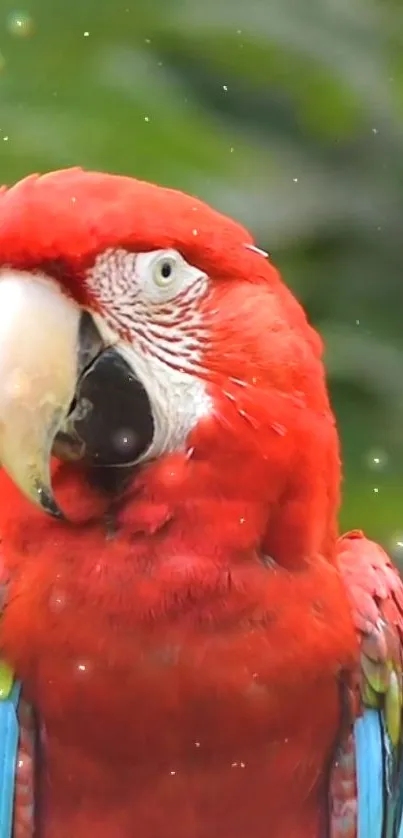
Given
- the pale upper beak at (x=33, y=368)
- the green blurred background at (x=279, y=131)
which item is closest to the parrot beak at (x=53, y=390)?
the pale upper beak at (x=33, y=368)

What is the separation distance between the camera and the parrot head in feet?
1.69

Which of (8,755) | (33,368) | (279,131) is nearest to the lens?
(33,368)

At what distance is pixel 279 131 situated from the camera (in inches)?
34.2

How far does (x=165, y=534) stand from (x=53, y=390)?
116mm

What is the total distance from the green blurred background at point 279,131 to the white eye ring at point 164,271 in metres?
0.26

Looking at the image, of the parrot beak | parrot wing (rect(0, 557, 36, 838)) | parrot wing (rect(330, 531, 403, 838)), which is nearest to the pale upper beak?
the parrot beak

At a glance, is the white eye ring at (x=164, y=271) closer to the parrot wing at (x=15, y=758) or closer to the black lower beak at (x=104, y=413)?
the black lower beak at (x=104, y=413)

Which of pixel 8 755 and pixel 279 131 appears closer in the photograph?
pixel 8 755

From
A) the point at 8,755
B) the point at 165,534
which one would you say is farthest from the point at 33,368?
the point at 8,755

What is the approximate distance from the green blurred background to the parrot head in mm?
233

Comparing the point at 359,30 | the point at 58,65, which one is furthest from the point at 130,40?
the point at 359,30

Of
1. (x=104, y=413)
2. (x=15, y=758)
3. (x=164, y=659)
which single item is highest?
(x=104, y=413)

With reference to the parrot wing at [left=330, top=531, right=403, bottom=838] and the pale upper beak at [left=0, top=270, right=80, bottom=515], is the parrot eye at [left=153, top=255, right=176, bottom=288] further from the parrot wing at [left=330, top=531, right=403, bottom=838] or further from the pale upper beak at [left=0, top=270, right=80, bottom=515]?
the parrot wing at [left=330, top=531, right=403, bottom=838]

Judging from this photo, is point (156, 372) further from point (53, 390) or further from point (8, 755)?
point (8, 755)
